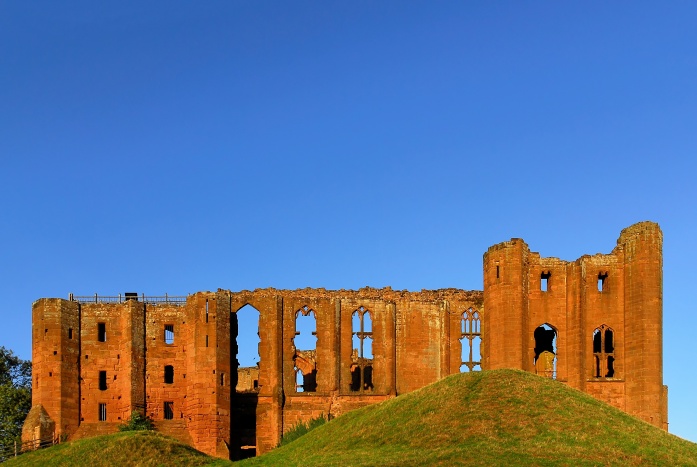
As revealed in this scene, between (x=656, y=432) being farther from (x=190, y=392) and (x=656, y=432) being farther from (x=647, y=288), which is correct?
(x=190, y=392)

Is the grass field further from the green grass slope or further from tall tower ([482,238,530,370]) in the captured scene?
tall tower ([482,238,530,370])

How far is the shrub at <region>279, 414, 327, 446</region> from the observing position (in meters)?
59.9

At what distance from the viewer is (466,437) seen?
4481 centimetres

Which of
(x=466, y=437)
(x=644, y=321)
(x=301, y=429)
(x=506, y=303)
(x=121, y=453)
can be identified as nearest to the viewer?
(x=466, y=437)

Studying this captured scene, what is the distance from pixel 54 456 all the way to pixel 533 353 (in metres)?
23.4

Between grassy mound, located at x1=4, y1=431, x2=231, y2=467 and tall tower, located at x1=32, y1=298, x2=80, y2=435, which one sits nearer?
grassy mound, located at x1=4, y1=431, x2=231, y2=467

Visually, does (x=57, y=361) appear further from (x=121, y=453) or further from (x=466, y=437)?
(x=466, y=437)

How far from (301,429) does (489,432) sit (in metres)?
17.0

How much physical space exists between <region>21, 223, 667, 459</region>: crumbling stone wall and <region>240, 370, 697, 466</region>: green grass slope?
9.08 metres

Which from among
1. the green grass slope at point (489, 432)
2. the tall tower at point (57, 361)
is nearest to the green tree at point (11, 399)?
the tall tower at point (57, 361)

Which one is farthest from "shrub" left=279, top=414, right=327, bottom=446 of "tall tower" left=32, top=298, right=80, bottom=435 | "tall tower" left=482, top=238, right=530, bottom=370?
"tall tower" left=32, top=298, right=80, bottom=435

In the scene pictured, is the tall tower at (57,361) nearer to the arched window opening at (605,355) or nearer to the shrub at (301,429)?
the shrub at (301,429)

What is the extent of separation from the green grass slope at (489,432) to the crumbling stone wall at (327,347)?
9085mm

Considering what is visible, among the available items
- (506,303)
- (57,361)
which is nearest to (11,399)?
(57,361)
